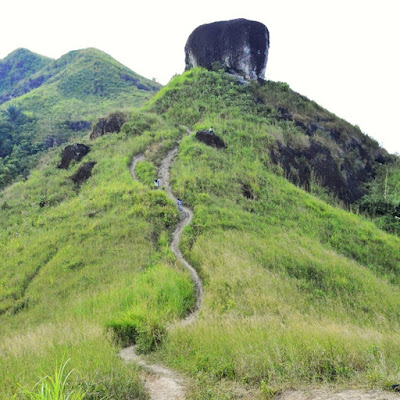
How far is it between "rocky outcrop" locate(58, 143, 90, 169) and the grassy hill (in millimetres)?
1044

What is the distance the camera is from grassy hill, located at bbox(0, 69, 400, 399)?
16.2 feet

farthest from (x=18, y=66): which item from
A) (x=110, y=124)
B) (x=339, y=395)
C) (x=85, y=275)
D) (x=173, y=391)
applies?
(x=339, y=395)

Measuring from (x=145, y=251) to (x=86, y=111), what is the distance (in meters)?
55.7

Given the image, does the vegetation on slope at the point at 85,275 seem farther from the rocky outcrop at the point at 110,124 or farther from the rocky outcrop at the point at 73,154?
the rocky outcrop at the point at 110,124

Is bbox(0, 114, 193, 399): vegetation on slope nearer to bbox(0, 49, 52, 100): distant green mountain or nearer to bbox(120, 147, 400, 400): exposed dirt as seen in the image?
bbox(120, 147, 400, 400): exposed dirt

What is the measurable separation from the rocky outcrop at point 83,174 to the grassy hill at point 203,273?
0.58 meters

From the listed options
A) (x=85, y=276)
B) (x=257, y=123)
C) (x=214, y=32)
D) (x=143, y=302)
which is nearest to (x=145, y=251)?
(x=85, y=276)

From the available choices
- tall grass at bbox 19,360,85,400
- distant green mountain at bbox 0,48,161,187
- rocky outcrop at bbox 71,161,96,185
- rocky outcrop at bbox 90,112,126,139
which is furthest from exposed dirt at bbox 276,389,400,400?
distant green mountain at bbox 0,48,161,187

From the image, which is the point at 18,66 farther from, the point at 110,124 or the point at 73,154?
the point at 73,154

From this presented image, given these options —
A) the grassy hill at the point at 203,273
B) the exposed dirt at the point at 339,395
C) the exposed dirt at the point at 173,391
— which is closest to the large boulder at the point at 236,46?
the grassy hill at the point at 203,273

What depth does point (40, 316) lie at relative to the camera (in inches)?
446

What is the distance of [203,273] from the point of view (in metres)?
13.4

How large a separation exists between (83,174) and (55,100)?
4963 cm

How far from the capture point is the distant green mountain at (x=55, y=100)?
48938mm
